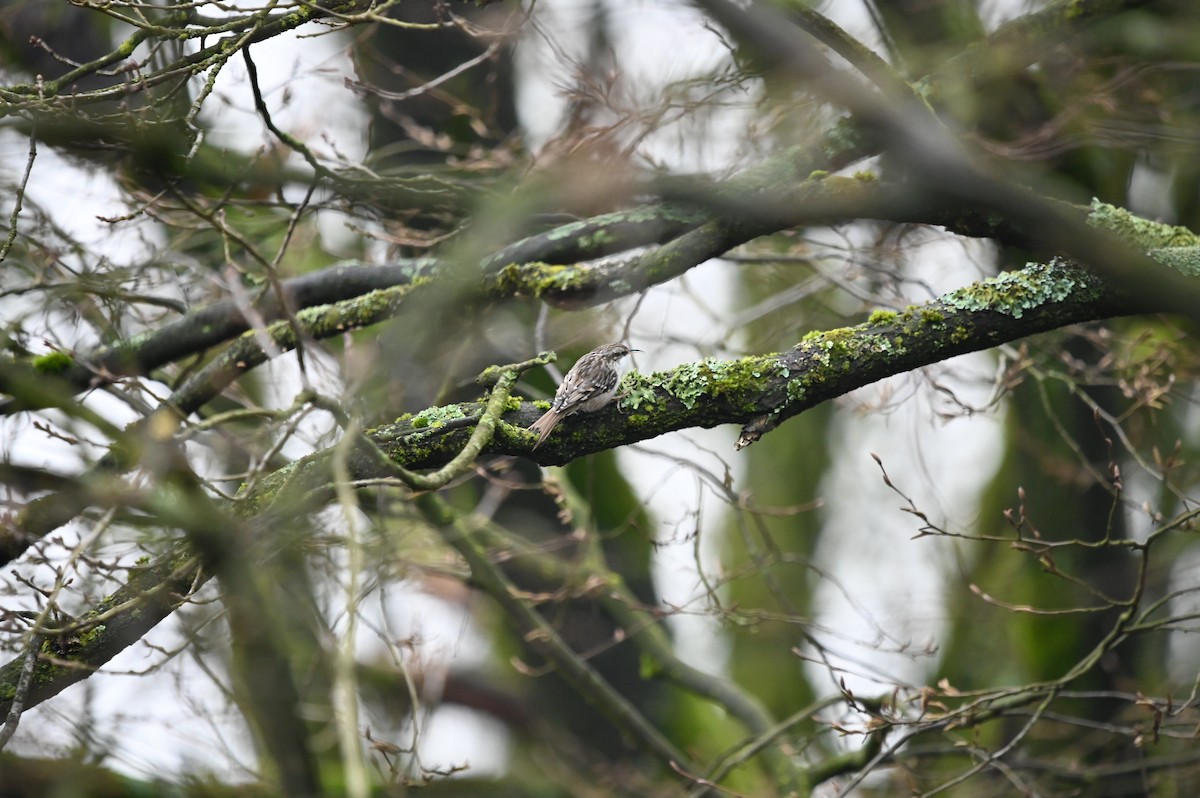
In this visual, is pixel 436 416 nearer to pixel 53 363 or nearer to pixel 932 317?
pixel 932 317

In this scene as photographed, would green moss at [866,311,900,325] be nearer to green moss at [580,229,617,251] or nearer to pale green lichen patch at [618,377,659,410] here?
pale green lichen patch at [618,377,659,410]

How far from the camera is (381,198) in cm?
456

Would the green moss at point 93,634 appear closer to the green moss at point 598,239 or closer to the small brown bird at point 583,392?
the small brown bird at point 583,392

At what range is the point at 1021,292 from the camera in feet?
12.6

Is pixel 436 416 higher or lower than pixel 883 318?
lower

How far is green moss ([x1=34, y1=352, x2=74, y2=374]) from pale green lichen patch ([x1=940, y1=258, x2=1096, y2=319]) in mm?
4186

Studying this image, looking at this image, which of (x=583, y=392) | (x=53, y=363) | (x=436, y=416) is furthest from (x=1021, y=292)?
(x=53, y=363)

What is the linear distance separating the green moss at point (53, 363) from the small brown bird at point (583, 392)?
108 inches

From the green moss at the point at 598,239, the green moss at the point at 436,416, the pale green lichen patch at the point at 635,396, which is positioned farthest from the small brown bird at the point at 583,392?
the green moss at the point at 598,239

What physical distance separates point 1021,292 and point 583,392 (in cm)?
174

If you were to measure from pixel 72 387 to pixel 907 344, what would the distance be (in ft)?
13.2

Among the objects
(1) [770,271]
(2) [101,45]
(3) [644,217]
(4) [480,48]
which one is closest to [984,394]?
(1) [770,271]

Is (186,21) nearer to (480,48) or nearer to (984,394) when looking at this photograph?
(480,48)

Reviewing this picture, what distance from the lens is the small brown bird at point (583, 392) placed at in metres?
3.63
